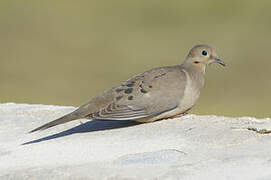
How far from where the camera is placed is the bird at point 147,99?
7.08 metres

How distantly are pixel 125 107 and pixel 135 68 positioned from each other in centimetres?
1473

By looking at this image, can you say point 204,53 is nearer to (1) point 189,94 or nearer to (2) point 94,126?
(1) point 189,94

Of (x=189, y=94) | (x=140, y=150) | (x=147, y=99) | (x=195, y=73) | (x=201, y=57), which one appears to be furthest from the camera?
(x=201, y=57)

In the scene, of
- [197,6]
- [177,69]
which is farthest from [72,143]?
[197,6]

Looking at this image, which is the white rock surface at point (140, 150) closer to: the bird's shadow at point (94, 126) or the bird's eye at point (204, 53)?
the bird's shadow at point (94, 126)

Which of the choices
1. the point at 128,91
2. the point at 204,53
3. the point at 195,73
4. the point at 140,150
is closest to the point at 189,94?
the point at 195,73

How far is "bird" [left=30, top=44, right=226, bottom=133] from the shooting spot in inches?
279

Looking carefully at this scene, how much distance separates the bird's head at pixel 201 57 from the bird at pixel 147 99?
1.15ft

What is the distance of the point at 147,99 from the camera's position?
718 cm

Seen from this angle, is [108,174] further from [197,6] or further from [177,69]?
[197,6]

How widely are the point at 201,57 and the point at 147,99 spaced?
105cm

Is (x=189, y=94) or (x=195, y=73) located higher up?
(x=195, y=73)

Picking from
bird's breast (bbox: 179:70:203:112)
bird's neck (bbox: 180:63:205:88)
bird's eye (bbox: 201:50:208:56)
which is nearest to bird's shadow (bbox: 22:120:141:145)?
bird's breast (bbox: 179:70:203:112)

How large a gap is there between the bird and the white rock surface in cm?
14
